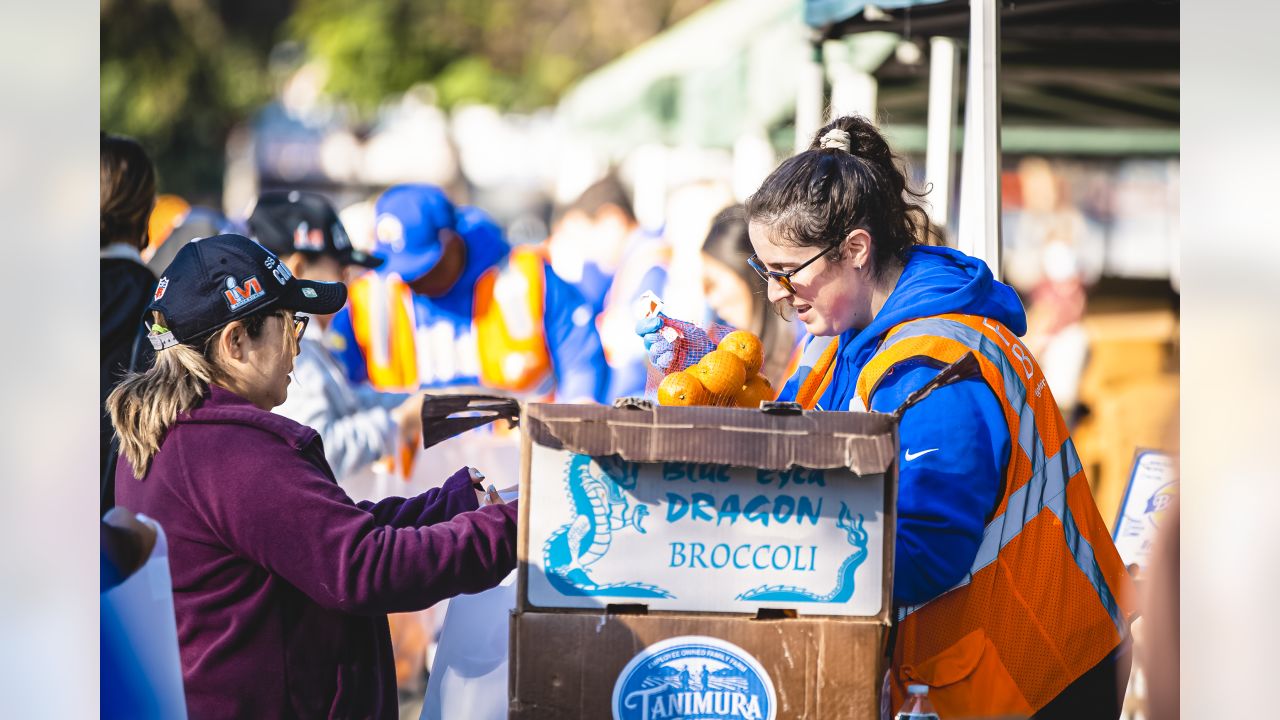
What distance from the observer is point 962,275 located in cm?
235

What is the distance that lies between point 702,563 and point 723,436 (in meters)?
0.19

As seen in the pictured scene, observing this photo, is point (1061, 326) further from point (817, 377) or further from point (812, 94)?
point (817, 377)

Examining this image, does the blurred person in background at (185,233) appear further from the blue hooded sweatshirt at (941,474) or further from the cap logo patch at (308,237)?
the blue hooded sweatshirt at (941,474)

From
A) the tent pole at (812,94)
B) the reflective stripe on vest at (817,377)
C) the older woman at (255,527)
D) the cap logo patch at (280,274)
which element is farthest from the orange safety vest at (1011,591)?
the tent pole at (812,94)

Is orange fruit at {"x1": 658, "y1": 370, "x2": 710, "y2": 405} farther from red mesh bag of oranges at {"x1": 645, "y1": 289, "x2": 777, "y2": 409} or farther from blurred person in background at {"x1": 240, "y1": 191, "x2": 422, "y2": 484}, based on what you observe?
blurred person in background at {"x1": 240, "y1": 191, "x2": 422, "y2": 484}

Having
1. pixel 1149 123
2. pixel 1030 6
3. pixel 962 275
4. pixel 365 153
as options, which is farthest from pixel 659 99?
pixel 962 275

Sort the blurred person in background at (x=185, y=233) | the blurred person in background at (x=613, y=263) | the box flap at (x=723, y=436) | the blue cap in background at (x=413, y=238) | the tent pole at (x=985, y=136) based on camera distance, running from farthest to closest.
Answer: the blurred person in background at (x=185, y=233) → the blurred person in background at (x=613, y=263) → the blue cap in background at (x=413, y=238) → the tent pole at (x=985, y=136) → the box flap at (x=723, y=436)

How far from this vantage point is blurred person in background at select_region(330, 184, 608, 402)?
530 cm

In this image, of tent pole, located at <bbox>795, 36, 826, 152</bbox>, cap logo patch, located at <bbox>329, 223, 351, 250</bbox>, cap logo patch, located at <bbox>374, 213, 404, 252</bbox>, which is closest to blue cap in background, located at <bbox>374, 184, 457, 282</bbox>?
cap logo patch, located at <bbox>374, 213, 404, 252</bbox>

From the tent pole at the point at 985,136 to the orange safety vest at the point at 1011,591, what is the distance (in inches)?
56.8

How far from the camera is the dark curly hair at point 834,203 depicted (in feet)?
7.61

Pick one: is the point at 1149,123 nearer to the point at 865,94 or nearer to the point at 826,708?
the point at 865,94
